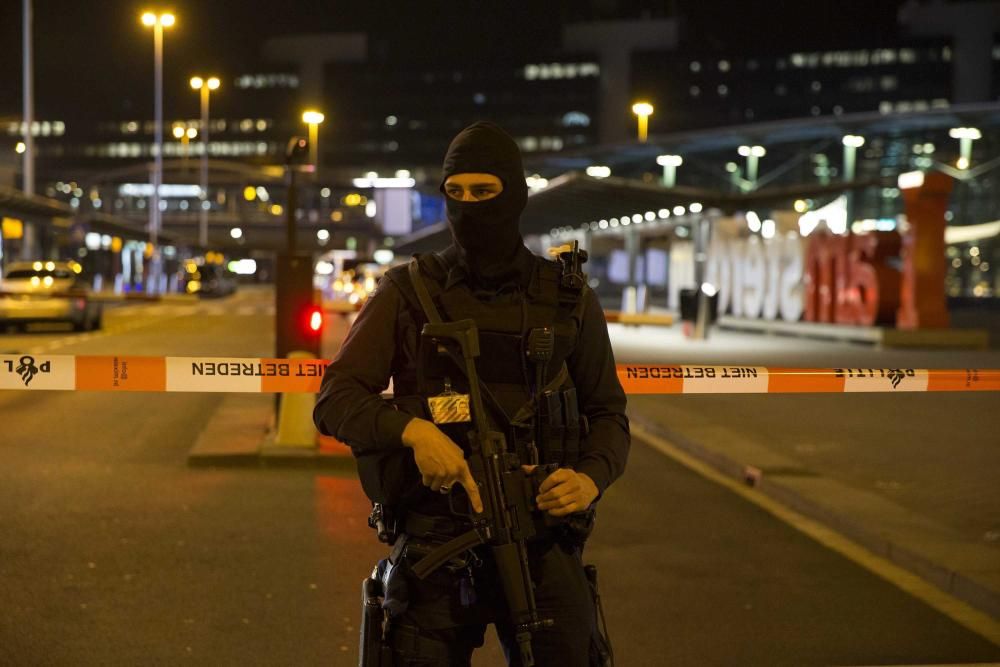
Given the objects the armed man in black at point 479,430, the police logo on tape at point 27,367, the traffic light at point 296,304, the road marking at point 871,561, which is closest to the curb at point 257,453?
the traffic light at point 296,304

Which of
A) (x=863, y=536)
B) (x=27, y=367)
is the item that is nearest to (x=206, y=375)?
(x=27, y=367)

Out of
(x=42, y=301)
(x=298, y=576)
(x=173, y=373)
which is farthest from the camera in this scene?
(x=42, y=301)

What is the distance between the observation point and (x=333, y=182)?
263 ft

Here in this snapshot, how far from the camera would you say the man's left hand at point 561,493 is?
2.93 meters

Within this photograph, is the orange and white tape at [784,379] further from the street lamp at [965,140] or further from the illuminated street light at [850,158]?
the street lamp at [965,140]

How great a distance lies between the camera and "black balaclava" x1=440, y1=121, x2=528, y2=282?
10.1 ft

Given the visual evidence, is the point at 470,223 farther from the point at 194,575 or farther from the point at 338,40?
the point at 338,40

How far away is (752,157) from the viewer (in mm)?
54812

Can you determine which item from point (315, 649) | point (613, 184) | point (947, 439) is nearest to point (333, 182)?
point (613, 184)

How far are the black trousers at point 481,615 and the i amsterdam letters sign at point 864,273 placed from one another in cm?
2420

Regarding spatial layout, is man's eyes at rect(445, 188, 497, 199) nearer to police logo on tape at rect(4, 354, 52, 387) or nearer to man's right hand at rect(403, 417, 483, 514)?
man's right hand at rect(403, 417, 483, 514)

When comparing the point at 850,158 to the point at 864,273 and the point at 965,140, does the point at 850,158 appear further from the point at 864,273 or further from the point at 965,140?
the point at 864,273

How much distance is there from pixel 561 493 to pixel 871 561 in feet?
16.2

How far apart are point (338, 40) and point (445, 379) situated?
6248 inches
